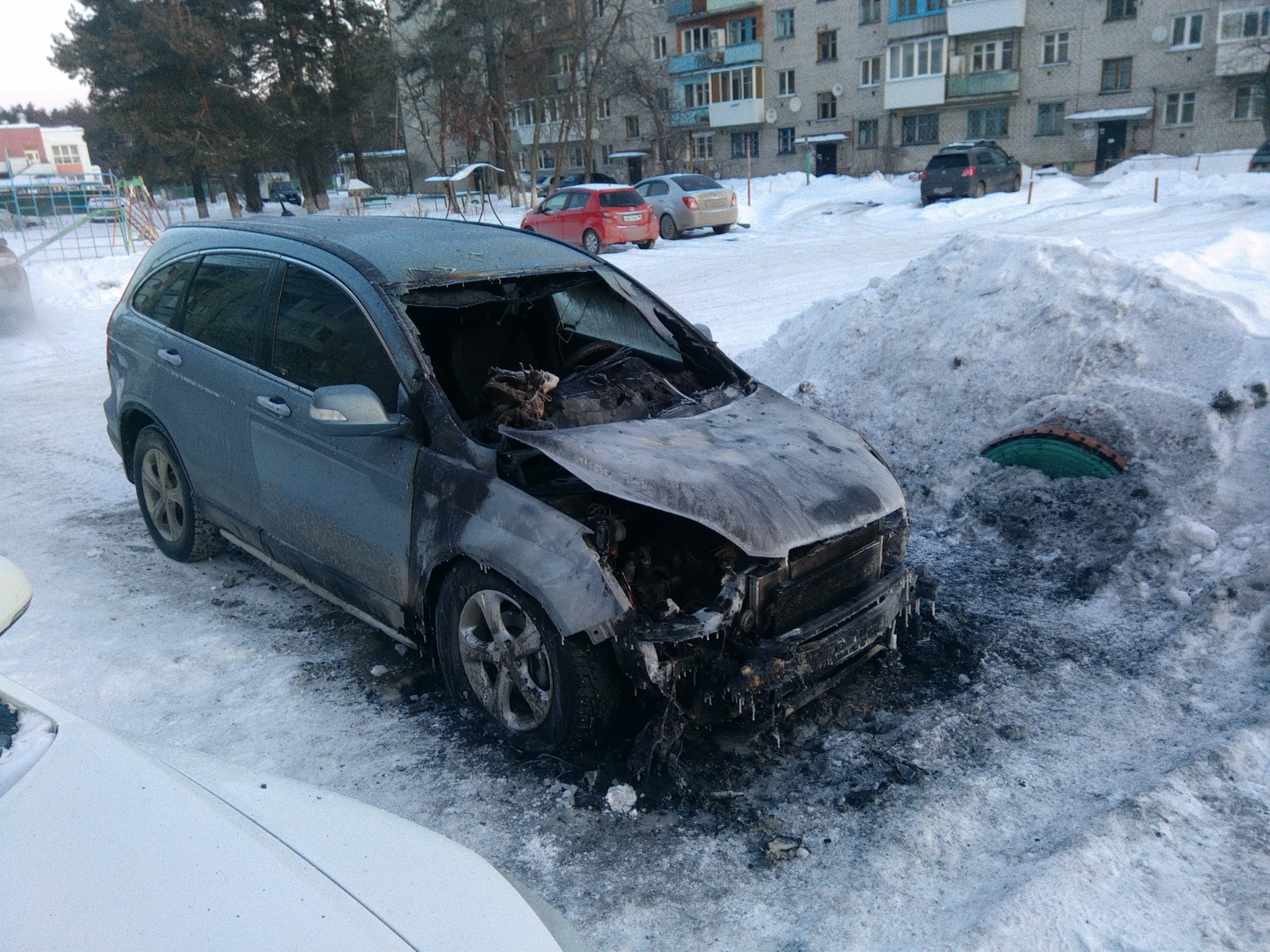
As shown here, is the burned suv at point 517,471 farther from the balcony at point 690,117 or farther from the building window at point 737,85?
the balcony at point 690,117

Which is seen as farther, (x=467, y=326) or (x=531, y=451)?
(x=467, y=326)

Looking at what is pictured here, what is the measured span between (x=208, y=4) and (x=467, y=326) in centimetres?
3436

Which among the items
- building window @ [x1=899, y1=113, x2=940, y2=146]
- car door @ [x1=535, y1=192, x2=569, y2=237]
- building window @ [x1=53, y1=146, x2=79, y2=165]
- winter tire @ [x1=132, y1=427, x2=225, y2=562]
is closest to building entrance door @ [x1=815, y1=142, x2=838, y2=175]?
building window @ [x1=899, y1=113, x2=940, y2=146]

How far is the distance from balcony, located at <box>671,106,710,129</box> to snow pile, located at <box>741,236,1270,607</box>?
46731mm

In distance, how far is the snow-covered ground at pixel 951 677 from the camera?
9.35 feet

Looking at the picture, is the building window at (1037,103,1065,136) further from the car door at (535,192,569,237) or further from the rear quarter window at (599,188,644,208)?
A: the car door at (535,192,569,237)

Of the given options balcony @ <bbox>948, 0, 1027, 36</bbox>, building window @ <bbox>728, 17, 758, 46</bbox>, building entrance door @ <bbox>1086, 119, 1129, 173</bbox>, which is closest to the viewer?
building entrance door @ <bbox>1086, 119, 1129, 173</bbox>

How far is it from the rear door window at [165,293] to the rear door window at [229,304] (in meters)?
0.12

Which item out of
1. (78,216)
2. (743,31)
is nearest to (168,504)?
(78,216)

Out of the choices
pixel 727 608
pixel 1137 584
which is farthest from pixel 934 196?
pixel 727 608

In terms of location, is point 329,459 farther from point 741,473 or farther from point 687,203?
point 687,203

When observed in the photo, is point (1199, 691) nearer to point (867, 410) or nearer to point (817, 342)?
point (867, 410)

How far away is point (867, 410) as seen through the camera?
666cm

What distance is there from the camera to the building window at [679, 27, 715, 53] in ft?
169
